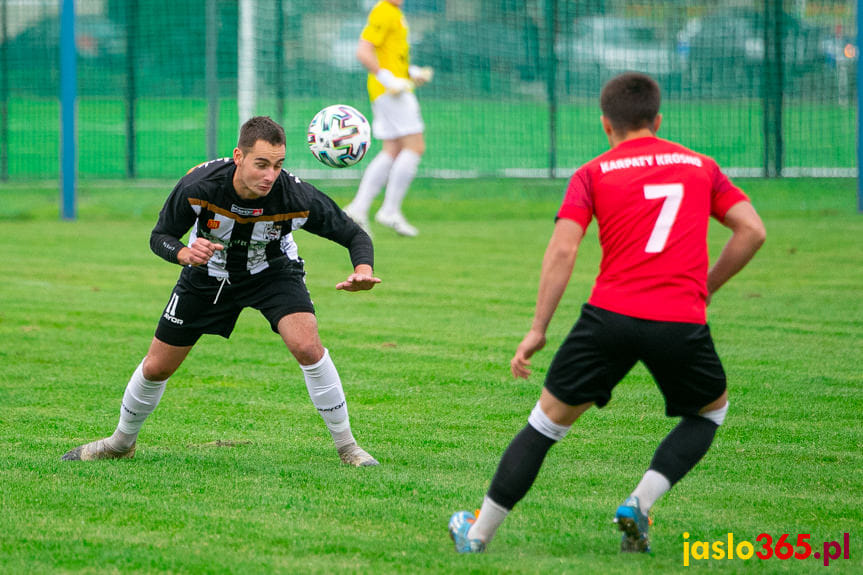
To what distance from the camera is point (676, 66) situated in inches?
717

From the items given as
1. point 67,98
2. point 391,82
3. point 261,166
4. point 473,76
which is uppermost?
point 473,76

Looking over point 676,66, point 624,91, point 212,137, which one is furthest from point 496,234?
point 624,91

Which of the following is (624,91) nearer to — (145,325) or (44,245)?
(145,325)

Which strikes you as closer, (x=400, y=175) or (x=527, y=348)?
(x=527, y=348)

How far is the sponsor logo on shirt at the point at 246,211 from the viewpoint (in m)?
5.09

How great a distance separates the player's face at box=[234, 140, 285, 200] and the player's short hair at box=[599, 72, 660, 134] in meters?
1.55

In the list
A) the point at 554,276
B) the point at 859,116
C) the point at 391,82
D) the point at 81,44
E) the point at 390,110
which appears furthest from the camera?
the point at 81,44

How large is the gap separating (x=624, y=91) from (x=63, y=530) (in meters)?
2.49

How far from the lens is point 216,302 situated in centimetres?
525

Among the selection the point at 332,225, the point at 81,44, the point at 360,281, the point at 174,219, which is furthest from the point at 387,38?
the point at 360,281

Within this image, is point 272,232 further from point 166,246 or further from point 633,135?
point 633,135

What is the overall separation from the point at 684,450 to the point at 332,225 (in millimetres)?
1952

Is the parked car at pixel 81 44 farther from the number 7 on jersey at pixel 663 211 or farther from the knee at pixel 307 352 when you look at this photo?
the number 7 on jersey at pixel 663 211

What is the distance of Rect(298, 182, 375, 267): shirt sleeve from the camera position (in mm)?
5195
